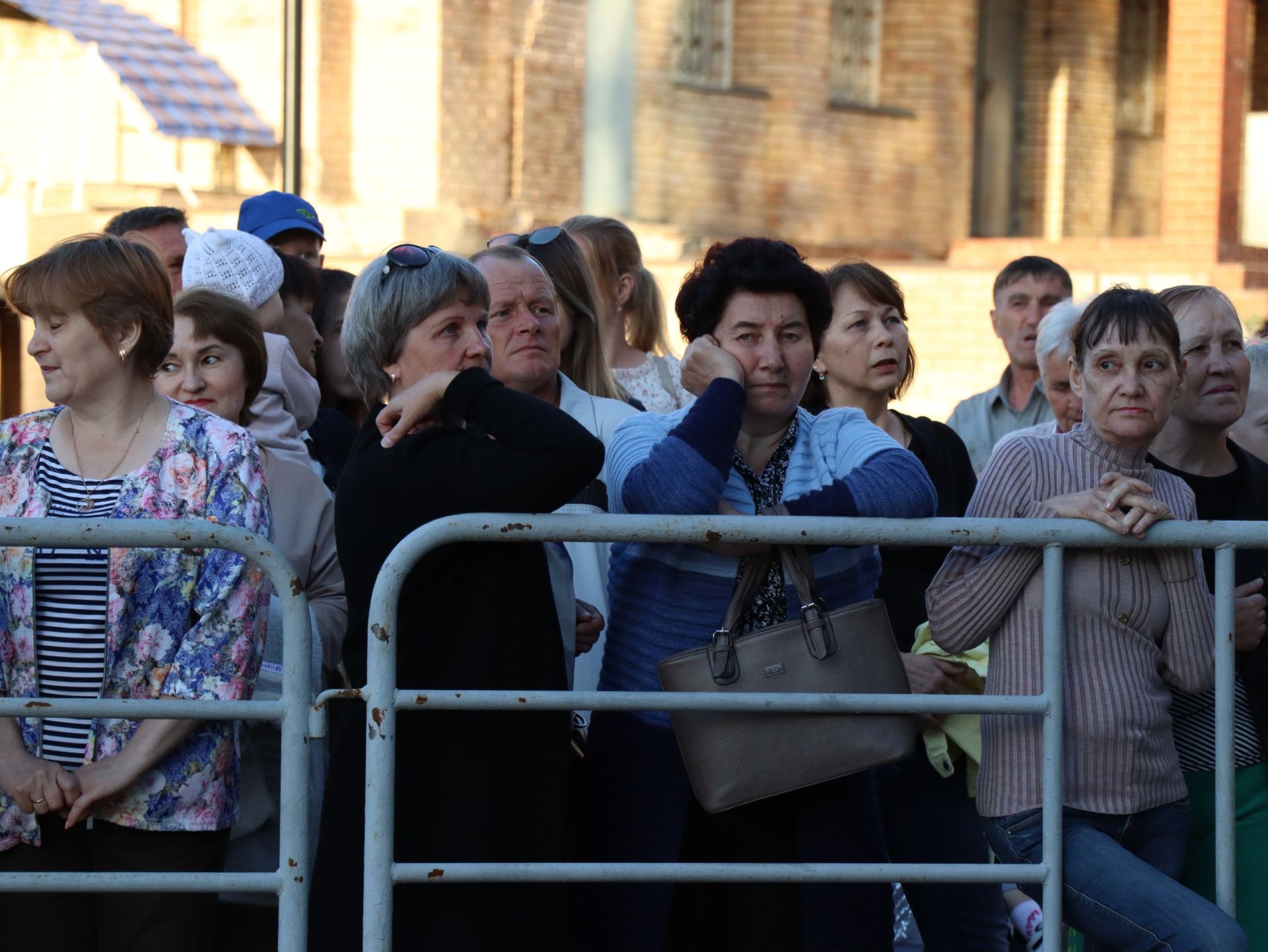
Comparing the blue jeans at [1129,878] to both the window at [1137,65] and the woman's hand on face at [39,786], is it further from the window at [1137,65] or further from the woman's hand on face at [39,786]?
the window at [1137,65]

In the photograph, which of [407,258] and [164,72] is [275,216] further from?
[164,72]

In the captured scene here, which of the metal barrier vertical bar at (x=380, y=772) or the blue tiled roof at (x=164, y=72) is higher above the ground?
the blue tiled roof at (x=164, y=72)

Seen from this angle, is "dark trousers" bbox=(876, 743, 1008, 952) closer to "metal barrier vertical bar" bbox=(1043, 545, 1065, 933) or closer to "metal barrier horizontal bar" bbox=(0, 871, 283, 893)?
"metal barrier vertical bar" bbox=(1043, 545, 1065, 933)

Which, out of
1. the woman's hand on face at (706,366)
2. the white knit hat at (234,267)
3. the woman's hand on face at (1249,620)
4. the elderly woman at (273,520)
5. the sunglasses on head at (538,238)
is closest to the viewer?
the woman's hand on face at (706,366)

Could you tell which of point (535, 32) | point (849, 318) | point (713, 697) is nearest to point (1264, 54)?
point (535, 32)

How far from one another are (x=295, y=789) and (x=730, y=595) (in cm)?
91

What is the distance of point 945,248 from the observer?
Result: 22484mm

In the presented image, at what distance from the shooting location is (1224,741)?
3.31m

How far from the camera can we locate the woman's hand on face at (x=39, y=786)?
3246 millimetres

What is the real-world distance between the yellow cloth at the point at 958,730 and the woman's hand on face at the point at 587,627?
80 cm

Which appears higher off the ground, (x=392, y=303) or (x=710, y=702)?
(x=392, y=303)

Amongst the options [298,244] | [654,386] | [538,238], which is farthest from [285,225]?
[538,238]

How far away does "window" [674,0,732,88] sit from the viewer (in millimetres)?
20234

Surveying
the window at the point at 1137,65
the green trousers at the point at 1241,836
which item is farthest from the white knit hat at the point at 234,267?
the window at the point at 1137,65
